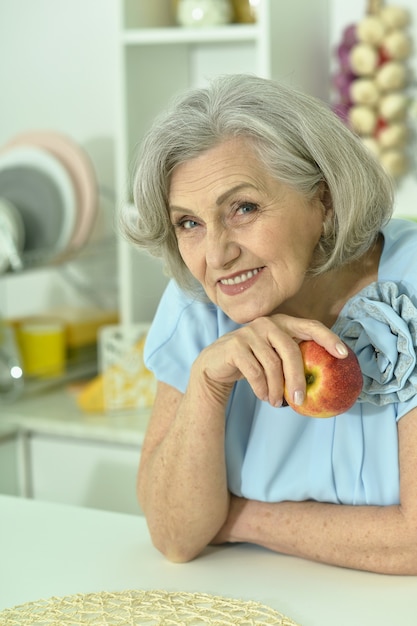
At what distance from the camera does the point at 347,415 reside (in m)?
1.29

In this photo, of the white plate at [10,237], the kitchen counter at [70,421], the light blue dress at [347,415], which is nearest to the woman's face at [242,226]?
the light blue dress at [347,415]

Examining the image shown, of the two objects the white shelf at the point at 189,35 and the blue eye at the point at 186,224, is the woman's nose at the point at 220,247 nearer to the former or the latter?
the blue eye at the point at 186,224

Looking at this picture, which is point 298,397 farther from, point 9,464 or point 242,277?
point 9,464

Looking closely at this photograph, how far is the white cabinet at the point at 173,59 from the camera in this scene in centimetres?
232

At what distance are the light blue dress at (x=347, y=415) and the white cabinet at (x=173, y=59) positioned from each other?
3.41 ft

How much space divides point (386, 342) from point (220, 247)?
9.1 inches

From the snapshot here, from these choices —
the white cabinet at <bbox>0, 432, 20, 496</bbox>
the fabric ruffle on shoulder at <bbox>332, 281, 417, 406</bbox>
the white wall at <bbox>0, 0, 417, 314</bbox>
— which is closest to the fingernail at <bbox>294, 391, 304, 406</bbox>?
the fabric ruffle on shoulder at <bbox>332, 281, 417, 406</bbox>

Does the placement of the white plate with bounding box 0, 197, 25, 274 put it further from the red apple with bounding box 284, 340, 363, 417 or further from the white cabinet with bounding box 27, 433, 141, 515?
the red apple with bounding box 284, 340, 363, 417

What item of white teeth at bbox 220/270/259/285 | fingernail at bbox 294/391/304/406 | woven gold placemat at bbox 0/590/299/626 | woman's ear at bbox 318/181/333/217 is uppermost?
woman's ear at bbox 318/181/333/217

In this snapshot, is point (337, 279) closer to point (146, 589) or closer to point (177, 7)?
point (146, 589)

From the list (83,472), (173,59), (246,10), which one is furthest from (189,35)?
(83,472)

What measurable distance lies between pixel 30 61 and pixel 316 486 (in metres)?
2.04

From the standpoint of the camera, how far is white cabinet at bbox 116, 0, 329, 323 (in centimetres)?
232

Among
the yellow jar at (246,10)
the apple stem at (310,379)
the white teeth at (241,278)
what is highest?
the yellow jar at (246,10)
